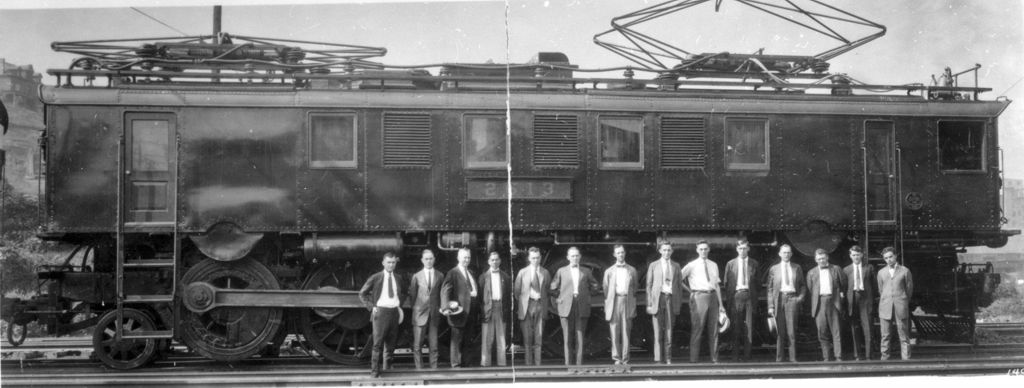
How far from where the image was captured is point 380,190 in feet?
36.8

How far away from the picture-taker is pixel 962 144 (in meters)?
12.4

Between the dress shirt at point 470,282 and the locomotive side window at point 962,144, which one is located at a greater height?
the locomotive side window at point 962,144

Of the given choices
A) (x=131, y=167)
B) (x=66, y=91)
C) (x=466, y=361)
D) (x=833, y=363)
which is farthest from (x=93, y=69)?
(x=833, y=363)

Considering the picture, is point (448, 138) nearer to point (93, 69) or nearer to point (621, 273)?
point (621, 273)

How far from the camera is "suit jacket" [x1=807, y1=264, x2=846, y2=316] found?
11305 millimetres

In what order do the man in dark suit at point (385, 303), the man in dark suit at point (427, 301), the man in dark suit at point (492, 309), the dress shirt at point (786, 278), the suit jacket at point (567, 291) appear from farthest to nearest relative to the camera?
the dress shirt at point (786, 278), the suit jacket at point (567, 291), the man in dark suit at point (492, 309), the man in dark suit at point (427, 301), the man in dark suit at point (385, 303)

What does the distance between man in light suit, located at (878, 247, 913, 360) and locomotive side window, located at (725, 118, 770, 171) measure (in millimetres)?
2079

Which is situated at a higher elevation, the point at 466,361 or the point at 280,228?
the point at 280,228

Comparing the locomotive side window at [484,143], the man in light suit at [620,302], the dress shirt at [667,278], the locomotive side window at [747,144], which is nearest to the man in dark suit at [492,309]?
A: the locomotive side window at [484,143]

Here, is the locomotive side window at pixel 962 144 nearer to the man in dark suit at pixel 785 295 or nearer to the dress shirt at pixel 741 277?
the man in dark suit at pixel 785 295

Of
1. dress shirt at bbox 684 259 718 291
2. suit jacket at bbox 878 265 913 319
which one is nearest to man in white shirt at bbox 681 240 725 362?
dress shirt at bbox 684 259 718 291

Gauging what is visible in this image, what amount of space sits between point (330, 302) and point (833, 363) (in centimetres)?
670

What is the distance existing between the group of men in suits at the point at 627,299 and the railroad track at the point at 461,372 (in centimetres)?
31

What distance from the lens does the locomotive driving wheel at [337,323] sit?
11383mm
